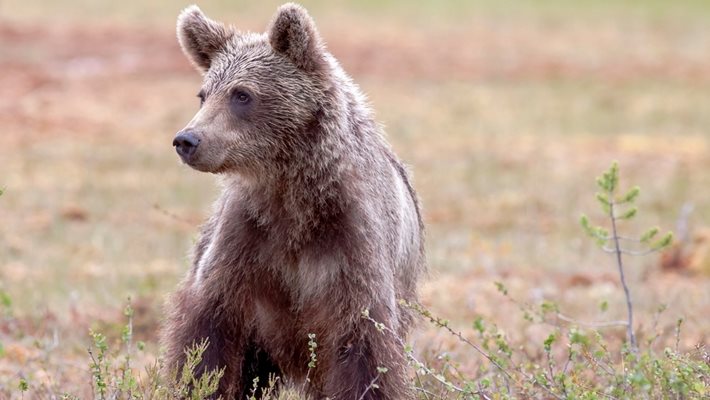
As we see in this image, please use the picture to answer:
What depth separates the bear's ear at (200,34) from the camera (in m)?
6.14

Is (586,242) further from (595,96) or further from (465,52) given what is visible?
(465,52)

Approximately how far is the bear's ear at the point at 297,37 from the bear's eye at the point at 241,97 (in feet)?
0.93

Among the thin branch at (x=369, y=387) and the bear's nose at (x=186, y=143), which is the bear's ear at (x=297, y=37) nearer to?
the bear's nose at (x=186, y=143)

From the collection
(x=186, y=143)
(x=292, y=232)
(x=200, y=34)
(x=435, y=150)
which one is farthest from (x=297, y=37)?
(x=435, y=150)

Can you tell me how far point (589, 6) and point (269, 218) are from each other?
3486 centimetres

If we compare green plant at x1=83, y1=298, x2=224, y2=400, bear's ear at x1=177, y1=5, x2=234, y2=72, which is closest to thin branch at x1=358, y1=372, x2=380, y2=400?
green plant at x1=83, y1=298, x2=224, y2=400

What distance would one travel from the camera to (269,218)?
5.68 m

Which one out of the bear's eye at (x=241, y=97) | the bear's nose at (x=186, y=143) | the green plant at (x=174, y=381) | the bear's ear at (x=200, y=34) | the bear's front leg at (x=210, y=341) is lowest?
the green plant at (x=174, y=381)

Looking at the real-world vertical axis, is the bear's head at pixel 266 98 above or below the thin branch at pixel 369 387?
above

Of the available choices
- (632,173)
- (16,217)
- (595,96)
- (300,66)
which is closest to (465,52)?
(595,96)

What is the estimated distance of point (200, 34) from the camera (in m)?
6.14

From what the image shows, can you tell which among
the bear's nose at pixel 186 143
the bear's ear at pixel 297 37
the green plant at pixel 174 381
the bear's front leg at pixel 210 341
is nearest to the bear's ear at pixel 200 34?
the bear's ear at pixel 297 37

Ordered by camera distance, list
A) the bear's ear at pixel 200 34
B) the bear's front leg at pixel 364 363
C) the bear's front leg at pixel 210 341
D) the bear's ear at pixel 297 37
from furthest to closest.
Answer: the bear's ear at pixel 200 34, the bear's ear at pixel 297 37, the bear's front leg at pixel 210 341, the bear's front leg at pixel 364 363

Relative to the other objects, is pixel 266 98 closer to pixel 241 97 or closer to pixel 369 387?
pixel 241 97
